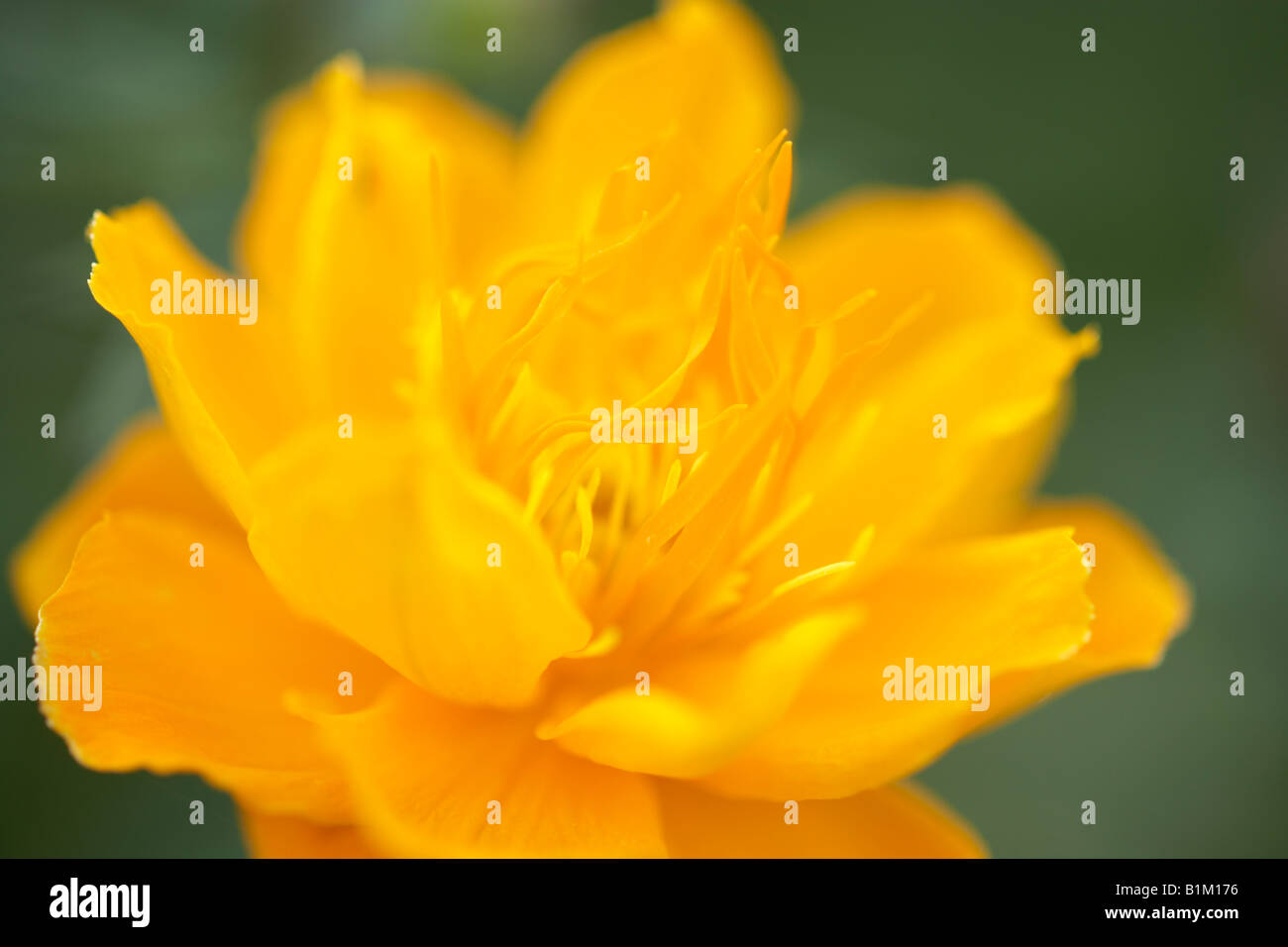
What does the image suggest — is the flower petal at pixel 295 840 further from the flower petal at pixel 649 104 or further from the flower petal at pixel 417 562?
the flower petal at pixel 649 104

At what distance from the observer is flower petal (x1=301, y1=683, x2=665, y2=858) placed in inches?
50.5

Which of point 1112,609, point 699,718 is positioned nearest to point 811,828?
point 699,718

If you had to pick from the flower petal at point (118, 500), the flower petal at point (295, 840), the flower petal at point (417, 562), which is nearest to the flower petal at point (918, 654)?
the flower petal at point (417, 562)

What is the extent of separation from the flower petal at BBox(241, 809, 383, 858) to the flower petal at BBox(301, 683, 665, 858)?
0.33ft

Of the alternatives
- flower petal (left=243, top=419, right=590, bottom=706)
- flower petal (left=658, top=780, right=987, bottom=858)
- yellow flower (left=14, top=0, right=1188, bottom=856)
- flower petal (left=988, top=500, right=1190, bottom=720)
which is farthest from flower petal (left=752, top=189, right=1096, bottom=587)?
flower petal (left=243, top=419, right=590, bottom=706)

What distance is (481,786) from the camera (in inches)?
55.3

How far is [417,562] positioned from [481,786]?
338 millimetres

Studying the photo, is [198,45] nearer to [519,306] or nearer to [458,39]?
[458,39]

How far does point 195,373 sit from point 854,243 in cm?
102

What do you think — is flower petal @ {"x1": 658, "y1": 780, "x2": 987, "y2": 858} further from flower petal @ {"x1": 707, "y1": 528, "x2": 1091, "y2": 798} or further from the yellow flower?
flower petal @ {"x1": 707, "y1": 528, "x2": 1091, "y2": 798}

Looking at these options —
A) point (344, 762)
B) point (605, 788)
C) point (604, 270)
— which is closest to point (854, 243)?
point (604, 270)

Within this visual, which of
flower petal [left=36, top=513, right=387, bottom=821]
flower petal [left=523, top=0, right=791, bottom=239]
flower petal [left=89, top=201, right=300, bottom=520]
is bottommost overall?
flower petal [left=36, top=513, right=387, bottom=821]

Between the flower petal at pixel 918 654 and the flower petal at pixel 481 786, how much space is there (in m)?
0.12

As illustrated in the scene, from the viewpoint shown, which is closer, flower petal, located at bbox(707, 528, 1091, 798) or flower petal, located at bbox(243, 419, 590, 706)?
flower petal, located at bbox(243, 419, 590, 706)
